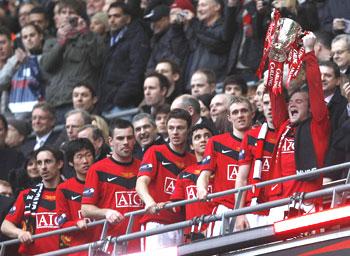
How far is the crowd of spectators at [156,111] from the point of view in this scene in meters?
13.1

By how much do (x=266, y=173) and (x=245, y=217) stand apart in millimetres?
478

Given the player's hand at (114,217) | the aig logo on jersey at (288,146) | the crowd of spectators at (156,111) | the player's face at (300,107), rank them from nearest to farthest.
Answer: the player's face at (300,107)
the aig logo on jersey at (288,146)
the crowd of spectators at (156,111)
the player's hand at (114,217)

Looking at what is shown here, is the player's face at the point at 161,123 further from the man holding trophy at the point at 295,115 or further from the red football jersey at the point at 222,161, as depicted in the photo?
the man holding trophy at the point at 295,115

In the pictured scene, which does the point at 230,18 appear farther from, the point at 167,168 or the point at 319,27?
the point at 167,168

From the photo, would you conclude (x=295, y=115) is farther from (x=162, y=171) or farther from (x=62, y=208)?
(x=62, y=208)

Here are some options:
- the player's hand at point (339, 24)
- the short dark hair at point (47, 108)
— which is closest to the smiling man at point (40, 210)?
the short dark hair at point (47, 108)

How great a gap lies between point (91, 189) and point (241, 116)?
176cm

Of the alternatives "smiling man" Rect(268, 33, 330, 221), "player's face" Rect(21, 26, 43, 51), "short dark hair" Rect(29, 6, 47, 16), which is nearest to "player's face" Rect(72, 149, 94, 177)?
"smiling man" Rect(268, 33, 330, 221)

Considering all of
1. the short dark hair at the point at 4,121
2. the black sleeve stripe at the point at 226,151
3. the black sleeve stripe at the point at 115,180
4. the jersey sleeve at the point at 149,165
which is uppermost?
the short dark hair at the point at 4,121

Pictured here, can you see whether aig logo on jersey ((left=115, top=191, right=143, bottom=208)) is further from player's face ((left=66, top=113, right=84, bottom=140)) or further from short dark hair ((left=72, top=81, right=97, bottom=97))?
short dark hair ((left=72, top=81, right=97, bottom=97))

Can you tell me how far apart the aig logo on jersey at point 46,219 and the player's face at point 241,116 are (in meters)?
2.41

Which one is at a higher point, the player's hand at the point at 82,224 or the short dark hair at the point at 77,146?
the short dark hair at the point at 77,146

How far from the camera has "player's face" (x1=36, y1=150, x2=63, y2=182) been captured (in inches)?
606

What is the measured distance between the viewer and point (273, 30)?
517 inches
